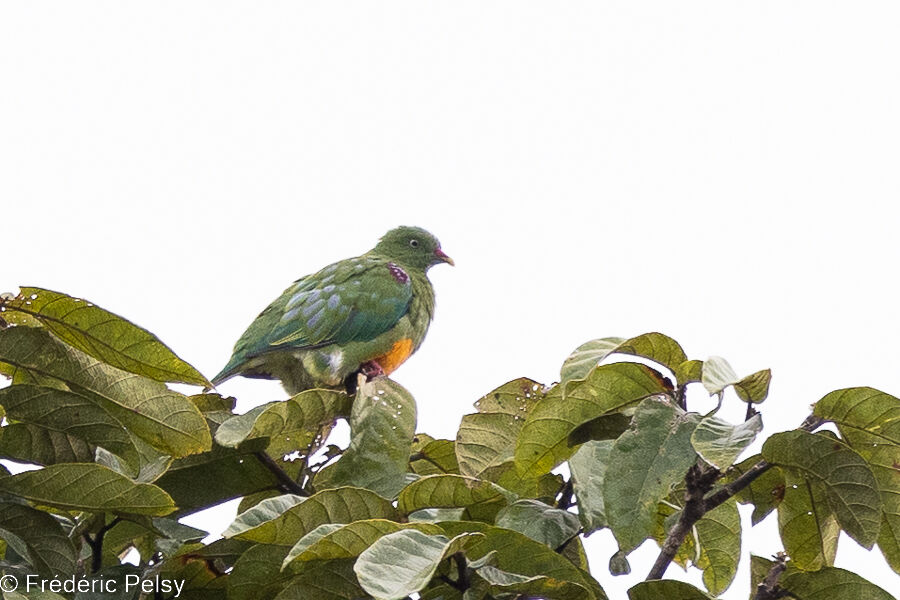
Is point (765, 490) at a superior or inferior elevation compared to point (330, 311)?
inferior

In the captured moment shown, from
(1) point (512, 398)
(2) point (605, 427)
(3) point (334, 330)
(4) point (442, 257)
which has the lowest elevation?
(2) point (605, 427)

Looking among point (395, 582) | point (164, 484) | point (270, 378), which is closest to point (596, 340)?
point (395, 582)

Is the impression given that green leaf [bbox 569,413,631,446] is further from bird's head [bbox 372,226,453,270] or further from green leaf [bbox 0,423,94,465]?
bird's head [bbox 372,226,453,270]

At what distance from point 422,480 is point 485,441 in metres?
0.37

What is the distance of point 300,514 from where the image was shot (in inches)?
69.3

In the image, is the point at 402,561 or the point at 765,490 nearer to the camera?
the point at 402,561

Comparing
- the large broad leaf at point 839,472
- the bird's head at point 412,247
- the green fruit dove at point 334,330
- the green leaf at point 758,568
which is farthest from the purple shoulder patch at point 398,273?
the large broad leaf at point 839,472

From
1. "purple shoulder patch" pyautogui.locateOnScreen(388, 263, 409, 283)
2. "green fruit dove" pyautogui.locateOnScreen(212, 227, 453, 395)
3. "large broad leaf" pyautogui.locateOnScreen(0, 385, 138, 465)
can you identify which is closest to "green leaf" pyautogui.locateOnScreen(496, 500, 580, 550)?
"large broad leaf" pyautogui.locateOnScreen(0, 385, 138, 465)

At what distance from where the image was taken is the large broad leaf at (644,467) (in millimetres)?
1779

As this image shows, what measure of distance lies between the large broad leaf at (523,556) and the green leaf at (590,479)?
0.48 feet

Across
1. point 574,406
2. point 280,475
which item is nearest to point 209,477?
point 280,475

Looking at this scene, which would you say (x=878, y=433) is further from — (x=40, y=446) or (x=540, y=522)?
(x=40, y=446)

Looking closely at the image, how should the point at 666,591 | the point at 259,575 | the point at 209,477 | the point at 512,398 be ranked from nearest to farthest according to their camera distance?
the point at 666,591 → the point at 259,575 → the point at 209,477 → the point at 512,398

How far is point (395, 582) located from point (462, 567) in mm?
250
